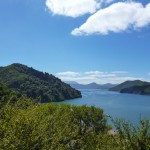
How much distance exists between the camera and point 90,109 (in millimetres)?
82875

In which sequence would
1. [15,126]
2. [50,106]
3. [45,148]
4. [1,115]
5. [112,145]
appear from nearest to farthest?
[15,126] < [45,148] < [112,145] < [1,115] < [50,106]

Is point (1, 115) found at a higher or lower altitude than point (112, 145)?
higher

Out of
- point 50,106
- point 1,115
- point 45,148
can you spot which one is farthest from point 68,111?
point 45,148

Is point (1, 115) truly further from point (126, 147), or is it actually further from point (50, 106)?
point (50, 106)

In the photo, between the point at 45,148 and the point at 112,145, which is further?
the point at 112,145

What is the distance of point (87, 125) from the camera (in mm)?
80750

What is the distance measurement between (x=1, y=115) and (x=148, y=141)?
14729 mm

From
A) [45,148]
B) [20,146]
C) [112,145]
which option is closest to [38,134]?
[45,148]

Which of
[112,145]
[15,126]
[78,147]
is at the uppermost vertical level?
[15,126]

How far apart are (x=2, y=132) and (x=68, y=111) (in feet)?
180

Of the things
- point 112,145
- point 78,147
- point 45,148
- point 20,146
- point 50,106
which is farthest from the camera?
point 50,106

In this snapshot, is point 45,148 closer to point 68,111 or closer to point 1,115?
point 1,115

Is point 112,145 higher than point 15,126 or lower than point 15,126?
lower

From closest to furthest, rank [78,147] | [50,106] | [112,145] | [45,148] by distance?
[45,148]
[112,145]
[78,147]
[50,106]
